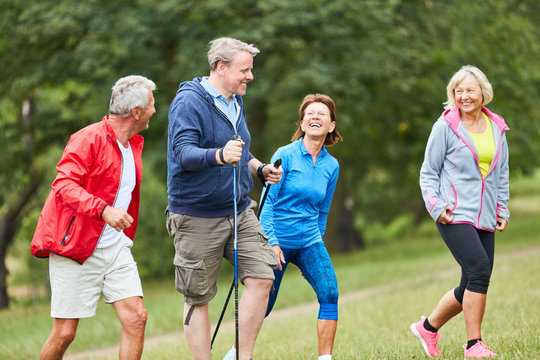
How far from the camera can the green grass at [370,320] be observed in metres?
6.21

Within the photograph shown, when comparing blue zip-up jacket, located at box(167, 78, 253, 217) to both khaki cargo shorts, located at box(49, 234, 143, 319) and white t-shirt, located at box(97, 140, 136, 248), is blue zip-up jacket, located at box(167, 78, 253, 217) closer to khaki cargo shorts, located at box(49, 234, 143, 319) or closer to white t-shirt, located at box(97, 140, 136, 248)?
white t-shirt, located at box(97, 140, 136, 248)

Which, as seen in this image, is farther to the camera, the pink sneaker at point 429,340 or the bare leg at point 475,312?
the pink sneaker at point 429,340

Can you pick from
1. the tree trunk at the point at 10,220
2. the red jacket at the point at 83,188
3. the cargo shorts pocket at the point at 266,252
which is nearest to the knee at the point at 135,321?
the red jacket at the point at 83,188

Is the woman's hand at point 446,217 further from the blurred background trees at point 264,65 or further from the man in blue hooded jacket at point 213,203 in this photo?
the blurred background trees at point 264,65

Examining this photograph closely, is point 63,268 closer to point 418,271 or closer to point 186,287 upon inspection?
point 186,287

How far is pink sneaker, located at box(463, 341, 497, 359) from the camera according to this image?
5.02 meters

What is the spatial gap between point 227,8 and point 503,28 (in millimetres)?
7450

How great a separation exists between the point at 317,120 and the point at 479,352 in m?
1.93

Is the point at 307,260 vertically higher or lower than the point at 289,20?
lower

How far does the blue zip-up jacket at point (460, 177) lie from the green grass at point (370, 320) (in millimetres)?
979

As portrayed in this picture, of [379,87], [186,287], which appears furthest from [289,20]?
[186,287]

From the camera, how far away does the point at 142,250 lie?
21.9 m

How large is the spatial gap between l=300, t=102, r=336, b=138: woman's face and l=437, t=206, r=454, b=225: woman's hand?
1.00m

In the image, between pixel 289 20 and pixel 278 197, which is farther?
pixel 289 20
